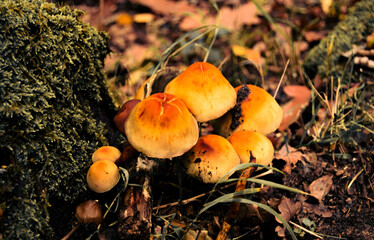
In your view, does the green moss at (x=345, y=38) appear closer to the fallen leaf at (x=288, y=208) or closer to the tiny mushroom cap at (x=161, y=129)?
the fallen leaf at (x=288, y=208)

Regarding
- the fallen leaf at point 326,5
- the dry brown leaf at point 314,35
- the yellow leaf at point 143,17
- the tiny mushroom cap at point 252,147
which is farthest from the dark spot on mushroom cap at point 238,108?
the yellow leaf at point 143,17

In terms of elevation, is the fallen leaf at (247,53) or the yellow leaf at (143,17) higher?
the yellow leaf at (143,17)

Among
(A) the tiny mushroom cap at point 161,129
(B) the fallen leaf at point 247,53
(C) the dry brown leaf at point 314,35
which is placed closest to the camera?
(A) the tiny mushroom cap at point 161,129

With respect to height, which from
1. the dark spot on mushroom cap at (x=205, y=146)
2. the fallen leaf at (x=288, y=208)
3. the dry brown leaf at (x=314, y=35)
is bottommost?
the fallen leaf at (x=288, y=208)

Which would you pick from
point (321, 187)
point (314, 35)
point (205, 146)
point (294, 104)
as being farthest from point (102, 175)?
point (314, 35)

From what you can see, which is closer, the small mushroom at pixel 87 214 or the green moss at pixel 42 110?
the green moss at pixel 42 110

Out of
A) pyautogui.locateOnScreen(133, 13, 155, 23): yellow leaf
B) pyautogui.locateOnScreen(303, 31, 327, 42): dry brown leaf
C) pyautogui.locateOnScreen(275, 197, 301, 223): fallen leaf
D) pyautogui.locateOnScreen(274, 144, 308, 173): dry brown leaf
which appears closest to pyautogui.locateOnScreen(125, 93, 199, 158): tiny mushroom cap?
pyautogui.locateOnScreen(275, 197, 301, 223): fallen leaf

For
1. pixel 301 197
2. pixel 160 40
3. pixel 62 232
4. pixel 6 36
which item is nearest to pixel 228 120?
pixel 301 197
